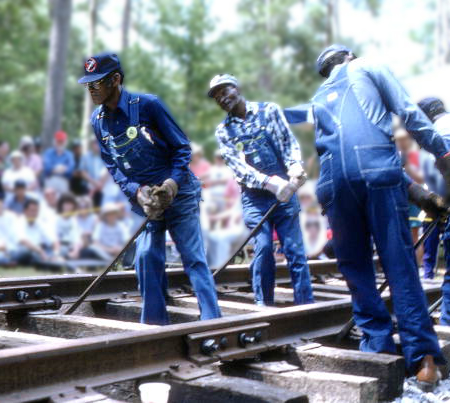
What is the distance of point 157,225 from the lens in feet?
16.7

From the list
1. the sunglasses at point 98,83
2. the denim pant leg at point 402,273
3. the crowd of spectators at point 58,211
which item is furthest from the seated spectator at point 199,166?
the denim pant leg at point 402,273

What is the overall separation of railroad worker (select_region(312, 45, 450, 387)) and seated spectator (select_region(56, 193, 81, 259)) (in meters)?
9.52

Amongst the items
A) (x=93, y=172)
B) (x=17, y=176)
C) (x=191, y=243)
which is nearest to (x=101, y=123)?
(x=191, y=243)

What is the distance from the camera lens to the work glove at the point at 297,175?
581 cm

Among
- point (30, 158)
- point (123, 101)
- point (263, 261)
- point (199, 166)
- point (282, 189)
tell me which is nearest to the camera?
point (123, 101)

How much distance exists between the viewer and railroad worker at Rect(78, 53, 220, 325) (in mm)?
4746

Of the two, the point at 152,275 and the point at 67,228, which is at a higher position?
the point at 67,228

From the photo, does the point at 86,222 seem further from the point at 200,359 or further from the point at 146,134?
the point at 200,359

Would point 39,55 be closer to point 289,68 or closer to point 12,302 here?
point 289,68

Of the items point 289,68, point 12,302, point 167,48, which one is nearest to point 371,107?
point 12,302

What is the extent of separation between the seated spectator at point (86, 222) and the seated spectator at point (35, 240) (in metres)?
0.56

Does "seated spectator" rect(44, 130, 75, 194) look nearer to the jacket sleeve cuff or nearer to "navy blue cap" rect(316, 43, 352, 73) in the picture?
the jacket sleeve cuff

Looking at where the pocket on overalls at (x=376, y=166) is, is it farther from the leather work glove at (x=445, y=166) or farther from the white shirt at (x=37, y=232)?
the white shirt at (x=37, y=232)

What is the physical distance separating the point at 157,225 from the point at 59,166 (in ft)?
31.5
